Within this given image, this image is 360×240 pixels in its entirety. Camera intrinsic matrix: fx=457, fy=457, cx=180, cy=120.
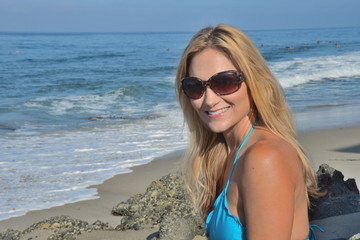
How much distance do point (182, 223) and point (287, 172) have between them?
5.70ft

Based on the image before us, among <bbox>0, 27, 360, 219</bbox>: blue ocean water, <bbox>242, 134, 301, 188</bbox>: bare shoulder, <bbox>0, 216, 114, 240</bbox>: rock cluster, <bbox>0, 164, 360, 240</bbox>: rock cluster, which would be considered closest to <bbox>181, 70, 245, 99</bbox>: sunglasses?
<bbox>242, 134, 301, 188</bbox>: bare shoulder

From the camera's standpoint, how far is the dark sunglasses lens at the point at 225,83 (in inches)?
84.6

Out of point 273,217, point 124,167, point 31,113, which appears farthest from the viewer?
point 31,113

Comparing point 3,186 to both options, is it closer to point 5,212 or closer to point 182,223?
point 5,212

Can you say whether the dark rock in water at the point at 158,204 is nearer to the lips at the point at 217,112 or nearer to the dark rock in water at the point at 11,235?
the dark rock in water at the point at 11,235

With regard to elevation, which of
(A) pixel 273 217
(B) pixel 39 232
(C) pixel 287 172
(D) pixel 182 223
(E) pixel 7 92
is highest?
(C) pixel 287 172

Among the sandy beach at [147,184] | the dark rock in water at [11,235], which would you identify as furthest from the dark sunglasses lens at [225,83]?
the dark rock in water at [11,235]

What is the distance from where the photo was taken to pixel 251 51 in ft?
7.18

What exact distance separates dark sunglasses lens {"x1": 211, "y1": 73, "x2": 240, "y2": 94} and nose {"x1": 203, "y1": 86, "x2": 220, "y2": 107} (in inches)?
1.4

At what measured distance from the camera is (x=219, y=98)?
2264 mm

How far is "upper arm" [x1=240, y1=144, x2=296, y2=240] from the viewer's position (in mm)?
1817

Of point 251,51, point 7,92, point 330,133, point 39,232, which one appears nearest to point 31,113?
point 7,92

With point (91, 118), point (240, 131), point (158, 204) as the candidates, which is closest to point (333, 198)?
point (158, 204)

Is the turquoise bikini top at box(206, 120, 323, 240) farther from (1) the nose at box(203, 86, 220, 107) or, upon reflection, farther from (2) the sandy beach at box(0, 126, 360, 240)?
(2) the sandy beach at box(0, 126, 360, 240)
